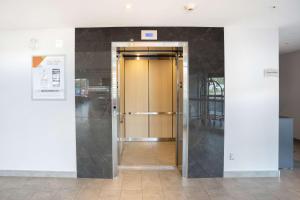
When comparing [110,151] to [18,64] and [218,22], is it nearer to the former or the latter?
[18,64]

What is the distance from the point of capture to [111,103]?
3549 millimetres

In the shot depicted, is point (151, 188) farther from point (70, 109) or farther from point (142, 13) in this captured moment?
point (142, 13)

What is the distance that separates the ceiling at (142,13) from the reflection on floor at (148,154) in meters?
A: 2.53

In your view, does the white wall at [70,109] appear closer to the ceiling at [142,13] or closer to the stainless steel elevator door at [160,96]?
the ceiling at [142,13]

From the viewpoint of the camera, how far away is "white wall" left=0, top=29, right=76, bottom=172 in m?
3.57

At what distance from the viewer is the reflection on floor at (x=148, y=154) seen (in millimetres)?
4332

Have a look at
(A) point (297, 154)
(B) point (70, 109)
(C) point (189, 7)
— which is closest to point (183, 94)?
(C) point (189, 7)

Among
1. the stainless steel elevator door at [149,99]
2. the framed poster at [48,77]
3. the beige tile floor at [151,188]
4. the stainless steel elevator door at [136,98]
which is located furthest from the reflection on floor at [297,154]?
the framed poster at [48,77]

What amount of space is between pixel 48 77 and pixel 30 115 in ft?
2.23

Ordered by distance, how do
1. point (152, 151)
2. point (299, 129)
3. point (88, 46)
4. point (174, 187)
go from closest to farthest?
point (174, 187), point (88, 46), point (152, 151), point (299, 129)

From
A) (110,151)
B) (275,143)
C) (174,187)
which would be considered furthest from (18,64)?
(275,143)

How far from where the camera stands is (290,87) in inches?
251

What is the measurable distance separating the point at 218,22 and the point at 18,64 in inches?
126

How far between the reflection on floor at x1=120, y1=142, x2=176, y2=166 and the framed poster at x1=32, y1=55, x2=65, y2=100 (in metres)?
1.81
